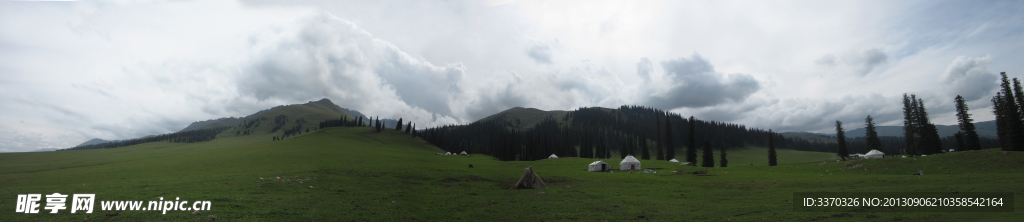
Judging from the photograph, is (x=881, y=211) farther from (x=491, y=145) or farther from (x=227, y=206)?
(x=491, y=145)

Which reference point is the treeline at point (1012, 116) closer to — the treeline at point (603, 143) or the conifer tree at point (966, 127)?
the conifer tree at point (966, 127)

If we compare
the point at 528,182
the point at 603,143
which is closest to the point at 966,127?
the point at 528,182

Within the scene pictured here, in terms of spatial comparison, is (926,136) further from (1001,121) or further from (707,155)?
(707,155)

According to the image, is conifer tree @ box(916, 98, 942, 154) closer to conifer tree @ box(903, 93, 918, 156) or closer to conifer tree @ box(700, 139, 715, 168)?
conifer tree @ box(903, 93, 918, 156)

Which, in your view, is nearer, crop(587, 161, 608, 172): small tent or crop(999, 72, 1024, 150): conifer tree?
crop(999, 72, 1024, 150): conifer tree

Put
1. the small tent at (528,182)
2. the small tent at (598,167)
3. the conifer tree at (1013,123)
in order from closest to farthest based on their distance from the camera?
the small tent at (528,182) → the conifer tree at (1013,123) → the small tent at (598,167)

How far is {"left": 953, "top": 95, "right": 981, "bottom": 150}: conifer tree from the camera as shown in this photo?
2486 inches

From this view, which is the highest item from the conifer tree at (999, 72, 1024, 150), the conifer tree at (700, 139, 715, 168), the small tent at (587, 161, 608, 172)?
the conifer tree at (999, 72, 1024, 150)

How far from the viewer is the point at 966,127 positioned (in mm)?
64375

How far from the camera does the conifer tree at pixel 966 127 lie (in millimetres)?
63156

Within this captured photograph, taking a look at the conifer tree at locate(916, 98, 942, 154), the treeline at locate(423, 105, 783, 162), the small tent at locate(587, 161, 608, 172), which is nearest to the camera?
the small tent at locate(587, 161, 608, 172)

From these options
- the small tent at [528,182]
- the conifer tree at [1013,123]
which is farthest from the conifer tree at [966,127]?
the small tent at [528,182]

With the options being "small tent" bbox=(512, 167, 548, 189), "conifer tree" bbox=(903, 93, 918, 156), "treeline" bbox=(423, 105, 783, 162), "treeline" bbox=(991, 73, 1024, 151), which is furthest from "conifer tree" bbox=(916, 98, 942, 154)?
"small tent" bbox=(512, 167, 548, 189)

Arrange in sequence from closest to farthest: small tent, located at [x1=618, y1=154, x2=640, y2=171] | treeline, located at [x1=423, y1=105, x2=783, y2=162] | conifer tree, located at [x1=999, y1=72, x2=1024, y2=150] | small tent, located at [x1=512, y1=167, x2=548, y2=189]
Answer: small tent, located at [x1=512, y1=167, x2=548, y2=189]
conifer tree, located at [x1=999, y1=72, x2=1024, y2=150]
small tent, located at [x1=618, y1=154, x2=640, y2=171]
treeline, located at [x1=423, y1=105, x2=783, y2=162]
